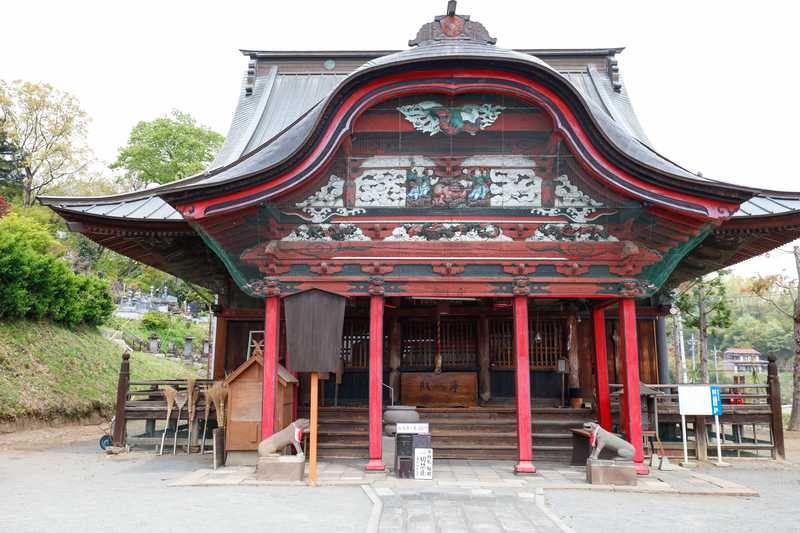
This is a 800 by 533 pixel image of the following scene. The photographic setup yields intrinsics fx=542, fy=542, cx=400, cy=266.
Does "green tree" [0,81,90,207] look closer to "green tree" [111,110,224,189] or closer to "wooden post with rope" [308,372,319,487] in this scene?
"green tree" [111,110,224,189]

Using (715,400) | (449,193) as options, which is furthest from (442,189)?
(715,400)

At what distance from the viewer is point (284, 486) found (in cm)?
773

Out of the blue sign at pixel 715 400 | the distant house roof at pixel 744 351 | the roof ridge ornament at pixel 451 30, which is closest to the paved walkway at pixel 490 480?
the blue sign at pixel 715 400

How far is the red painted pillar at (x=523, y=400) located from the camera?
8.60 metres

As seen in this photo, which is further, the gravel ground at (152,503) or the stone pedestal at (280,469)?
the stone pedestal at (280,469)

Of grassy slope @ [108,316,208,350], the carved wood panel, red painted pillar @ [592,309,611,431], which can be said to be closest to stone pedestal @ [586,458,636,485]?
red painted pillar @ [592,309,611,431]

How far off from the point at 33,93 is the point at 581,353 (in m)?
33.2

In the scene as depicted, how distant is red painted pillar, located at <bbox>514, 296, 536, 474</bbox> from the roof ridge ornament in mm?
4500

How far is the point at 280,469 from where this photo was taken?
801 centimetres

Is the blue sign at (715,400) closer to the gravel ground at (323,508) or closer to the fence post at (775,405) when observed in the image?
the gravel ground at (323,508)

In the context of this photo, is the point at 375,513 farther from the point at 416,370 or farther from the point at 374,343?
the point at 416,370

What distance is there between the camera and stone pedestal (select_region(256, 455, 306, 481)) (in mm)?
7984

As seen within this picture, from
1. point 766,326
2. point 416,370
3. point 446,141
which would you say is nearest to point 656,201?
point 446,141

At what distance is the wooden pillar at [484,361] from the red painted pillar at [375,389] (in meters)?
4.29
